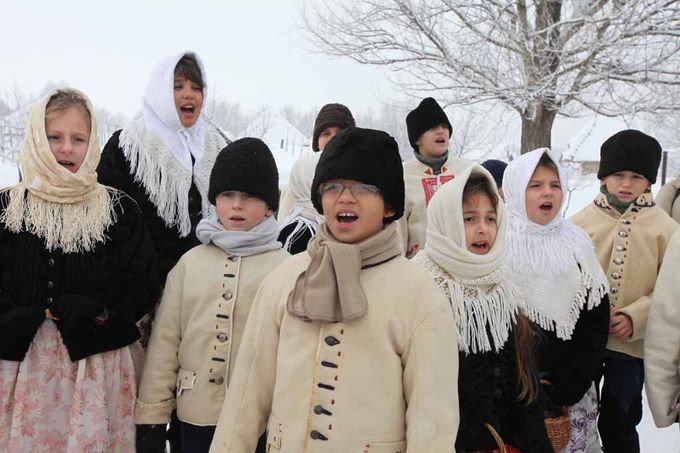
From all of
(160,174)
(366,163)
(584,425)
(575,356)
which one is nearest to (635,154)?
(575,356)

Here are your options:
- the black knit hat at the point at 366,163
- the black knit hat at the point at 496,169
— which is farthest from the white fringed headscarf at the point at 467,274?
the black knit hat at the point at 496,169

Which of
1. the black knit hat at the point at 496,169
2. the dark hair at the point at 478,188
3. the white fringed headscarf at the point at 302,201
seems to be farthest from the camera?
the black knit hat at the point at 496,169

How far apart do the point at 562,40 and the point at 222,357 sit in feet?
32.1

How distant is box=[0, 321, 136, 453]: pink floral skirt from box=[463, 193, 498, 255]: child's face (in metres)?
1.57

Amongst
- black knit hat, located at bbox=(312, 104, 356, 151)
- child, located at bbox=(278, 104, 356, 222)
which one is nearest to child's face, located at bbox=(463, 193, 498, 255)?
child, located at bbox=(278, 104, 356, 222)

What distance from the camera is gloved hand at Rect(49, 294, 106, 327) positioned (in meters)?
2.40

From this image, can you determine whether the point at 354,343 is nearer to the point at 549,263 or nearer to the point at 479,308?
the point at 479,308

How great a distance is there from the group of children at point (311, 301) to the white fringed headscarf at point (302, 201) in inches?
27.2

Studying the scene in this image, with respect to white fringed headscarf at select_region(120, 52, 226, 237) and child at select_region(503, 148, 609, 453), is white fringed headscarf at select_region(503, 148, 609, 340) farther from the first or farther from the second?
white fringed headscarf at select_region(120, 52, 226, 237)

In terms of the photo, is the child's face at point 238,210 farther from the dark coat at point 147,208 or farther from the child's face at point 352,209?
the child's face at point 352,209

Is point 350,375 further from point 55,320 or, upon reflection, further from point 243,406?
point 55,320

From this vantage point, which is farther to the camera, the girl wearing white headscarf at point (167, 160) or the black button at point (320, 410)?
the girl wearing white headscarf at point (167, 160)

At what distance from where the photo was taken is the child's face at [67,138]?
102 inches

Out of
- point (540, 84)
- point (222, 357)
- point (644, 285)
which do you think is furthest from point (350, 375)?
point (540, 84)
